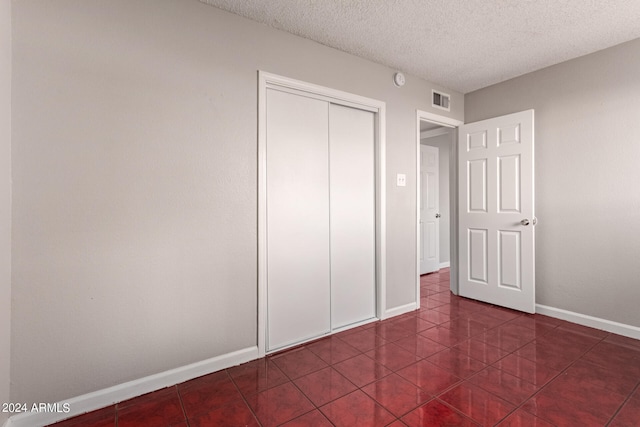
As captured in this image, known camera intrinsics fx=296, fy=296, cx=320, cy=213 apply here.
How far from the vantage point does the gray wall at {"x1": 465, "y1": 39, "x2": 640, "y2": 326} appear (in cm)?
258

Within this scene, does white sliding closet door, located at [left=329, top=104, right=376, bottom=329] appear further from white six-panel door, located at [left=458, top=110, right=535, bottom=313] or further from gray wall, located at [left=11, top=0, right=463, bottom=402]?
white six-panel door, located at [left=458, top=110, right=535, bottom=313]

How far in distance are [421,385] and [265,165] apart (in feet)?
6.07

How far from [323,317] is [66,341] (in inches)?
69.5

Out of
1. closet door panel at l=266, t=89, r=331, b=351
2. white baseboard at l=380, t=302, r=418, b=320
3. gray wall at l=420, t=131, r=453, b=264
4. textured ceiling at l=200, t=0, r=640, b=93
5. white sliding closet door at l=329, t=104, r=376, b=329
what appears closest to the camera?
textured ceiling at l=200, t=0, r=640, b=93

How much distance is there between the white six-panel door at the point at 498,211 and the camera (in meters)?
3.12

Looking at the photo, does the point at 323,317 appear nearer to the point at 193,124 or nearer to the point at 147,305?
the point at 147,305

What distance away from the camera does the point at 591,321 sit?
2783 mm

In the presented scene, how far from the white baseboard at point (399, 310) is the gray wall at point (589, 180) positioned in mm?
1349

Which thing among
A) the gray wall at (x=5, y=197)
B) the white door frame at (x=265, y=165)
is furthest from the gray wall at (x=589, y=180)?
the gray wall at (x=5, y=197)

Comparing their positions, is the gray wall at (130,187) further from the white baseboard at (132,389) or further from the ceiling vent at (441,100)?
the ceiling vent at (441,100)

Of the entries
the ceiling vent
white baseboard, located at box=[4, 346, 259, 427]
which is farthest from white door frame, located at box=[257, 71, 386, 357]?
the ceiling vent

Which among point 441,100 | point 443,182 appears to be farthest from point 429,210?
point 441,100

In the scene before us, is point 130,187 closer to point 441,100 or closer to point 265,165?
point 265,165

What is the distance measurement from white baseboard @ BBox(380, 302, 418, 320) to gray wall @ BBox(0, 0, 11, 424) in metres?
2.70
